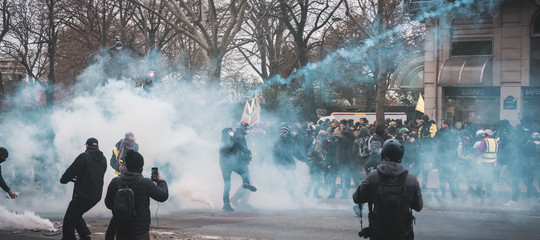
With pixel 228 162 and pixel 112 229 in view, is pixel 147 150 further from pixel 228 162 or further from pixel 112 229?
pixel 112 229

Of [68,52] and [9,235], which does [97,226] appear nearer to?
[9,235]

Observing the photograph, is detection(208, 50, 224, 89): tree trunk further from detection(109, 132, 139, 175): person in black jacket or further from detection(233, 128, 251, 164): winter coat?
detection(109, 132, 139, 175): person in black jacket

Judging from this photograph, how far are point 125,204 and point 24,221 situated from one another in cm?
510

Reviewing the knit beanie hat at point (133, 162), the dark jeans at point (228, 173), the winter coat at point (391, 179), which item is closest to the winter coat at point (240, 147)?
the dark jeans at point (228, 173)

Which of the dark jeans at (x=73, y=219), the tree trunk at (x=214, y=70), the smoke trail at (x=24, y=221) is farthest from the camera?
the tree trunk at (x=214, y=70)

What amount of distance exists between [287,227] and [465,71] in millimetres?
15351

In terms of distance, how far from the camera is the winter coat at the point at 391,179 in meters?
5.17

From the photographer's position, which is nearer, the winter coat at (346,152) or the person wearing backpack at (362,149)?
the person wearing backpack at (362,149)

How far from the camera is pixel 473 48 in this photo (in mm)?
23219

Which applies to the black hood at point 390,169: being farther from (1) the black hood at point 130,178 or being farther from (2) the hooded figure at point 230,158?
(2) the hooded figure at point 230,158

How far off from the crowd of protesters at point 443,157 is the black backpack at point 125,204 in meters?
7.09

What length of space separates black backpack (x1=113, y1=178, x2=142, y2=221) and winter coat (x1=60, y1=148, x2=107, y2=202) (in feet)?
7.21

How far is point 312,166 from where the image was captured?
14.0 m

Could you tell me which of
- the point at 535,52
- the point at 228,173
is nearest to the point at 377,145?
the point at 228,173
